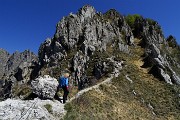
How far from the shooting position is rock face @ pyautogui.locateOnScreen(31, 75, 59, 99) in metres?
30.4

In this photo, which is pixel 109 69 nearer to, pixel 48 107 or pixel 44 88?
pixel 44 88

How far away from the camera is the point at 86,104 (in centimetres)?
3438

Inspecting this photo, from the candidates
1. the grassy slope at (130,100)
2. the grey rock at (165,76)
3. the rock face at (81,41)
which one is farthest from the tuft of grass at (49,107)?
the grey rock at (165,76)

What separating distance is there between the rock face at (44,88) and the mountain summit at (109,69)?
5.13 ft

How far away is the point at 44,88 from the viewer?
99.7ft

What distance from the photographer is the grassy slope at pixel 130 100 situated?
33425 mm

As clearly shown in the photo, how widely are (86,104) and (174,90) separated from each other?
22.8m

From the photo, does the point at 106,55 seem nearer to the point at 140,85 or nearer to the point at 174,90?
the point at 140,85

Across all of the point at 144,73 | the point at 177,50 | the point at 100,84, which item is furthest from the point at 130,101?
the point at 177,50

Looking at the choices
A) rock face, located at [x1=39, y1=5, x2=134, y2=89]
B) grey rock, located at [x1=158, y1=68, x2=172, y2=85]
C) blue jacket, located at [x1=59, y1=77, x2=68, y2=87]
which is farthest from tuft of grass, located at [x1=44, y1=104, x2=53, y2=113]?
grey rock, located at [x1=158, y1=68, x2=172, y2=85]

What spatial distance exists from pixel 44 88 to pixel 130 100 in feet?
61.1

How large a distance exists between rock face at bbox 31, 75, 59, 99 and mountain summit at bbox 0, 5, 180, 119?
61.6 inches

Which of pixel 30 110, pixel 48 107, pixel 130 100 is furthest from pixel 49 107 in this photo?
pixel 130 100

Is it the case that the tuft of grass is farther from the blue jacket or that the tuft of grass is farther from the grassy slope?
the blue jacket
